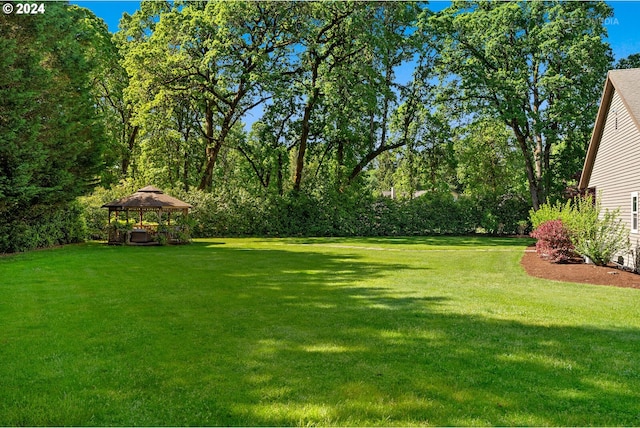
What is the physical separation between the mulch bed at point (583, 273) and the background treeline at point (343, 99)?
1657 cm

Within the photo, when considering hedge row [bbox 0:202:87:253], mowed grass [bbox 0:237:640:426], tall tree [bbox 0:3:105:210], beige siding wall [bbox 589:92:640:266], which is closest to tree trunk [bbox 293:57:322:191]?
tall tree [bbox 0:3:105:210]

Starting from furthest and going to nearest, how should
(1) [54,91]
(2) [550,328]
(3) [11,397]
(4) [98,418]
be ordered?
(1) [54,91]
(2) [550,328]
(3) [11,397]
(4) [98,418]

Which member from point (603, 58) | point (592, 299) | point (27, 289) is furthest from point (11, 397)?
point (603, 58)

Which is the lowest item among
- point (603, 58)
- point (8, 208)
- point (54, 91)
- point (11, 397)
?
point (11, 397)

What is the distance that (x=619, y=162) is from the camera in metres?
14.6

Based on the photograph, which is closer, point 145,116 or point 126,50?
point 145,116

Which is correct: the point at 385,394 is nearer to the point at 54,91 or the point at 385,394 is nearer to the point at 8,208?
the point at 8,208

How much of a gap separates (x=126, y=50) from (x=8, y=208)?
20.0m

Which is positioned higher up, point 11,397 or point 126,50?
point 126,50

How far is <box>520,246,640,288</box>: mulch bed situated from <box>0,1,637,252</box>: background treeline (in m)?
16.6

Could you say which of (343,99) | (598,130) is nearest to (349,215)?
(343,99)

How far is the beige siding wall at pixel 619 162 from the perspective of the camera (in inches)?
525

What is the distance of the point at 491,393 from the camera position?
163 inches

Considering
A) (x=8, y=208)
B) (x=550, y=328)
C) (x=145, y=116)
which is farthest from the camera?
(x=145, y=116)
